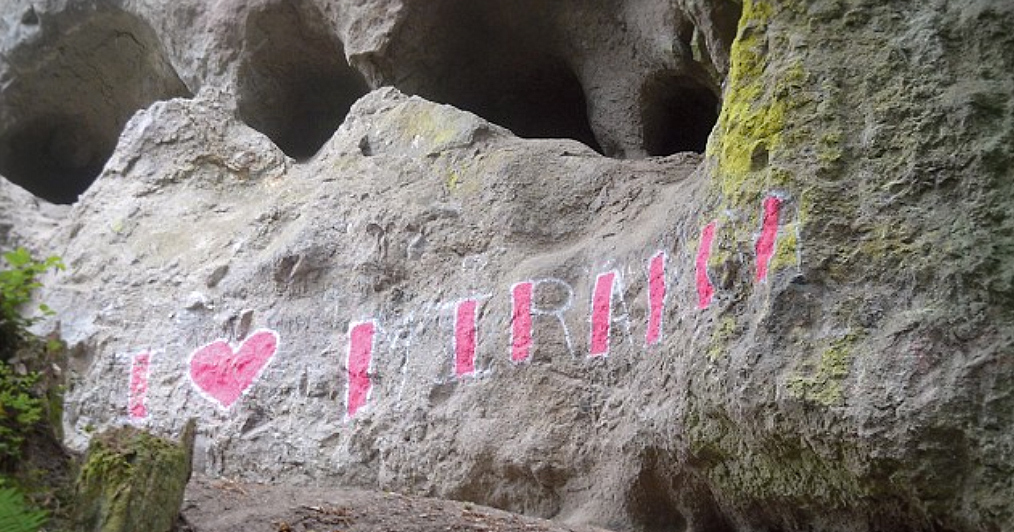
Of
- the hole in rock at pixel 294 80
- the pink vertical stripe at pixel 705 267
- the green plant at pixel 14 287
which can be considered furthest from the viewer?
the hole in rock at pixel 294 80

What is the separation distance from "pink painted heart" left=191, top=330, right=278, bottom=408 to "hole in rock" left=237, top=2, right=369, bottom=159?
2.16m

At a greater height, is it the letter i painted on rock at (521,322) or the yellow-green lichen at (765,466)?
the letter i painted on rock at (521,322)

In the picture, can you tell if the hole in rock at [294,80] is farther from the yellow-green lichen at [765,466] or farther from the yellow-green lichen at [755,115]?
the yellow-green lichen at [765,466]

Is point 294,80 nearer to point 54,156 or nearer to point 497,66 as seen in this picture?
point 497,66

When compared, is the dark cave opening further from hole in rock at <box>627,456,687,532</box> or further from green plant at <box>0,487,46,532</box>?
green plant at <box>0,487,46,532</box>

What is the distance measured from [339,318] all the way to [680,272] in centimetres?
155

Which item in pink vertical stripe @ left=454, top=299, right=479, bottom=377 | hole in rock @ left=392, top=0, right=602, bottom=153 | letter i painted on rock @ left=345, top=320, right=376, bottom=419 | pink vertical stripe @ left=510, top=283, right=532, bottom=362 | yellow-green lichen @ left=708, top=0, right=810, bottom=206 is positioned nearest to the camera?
yellow-green lichen @ left=708, top=0, right=810, bottom=206

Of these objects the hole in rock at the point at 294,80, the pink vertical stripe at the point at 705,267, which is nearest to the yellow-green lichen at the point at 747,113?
the pink vertical stripe at the point at 705,267

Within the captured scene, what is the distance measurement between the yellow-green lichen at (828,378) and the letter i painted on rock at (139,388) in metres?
3.04

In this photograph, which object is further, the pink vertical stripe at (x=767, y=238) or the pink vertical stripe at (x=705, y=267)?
the pink vertical stripe at (x=705, y=267)

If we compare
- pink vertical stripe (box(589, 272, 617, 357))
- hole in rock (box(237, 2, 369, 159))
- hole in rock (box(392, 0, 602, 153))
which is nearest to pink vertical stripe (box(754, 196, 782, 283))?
pink vertical stripe (box(589, 272, 617, 357))

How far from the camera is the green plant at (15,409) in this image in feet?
8.32

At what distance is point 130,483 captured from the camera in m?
2.53

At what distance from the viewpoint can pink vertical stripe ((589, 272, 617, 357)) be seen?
3867 millimetres
